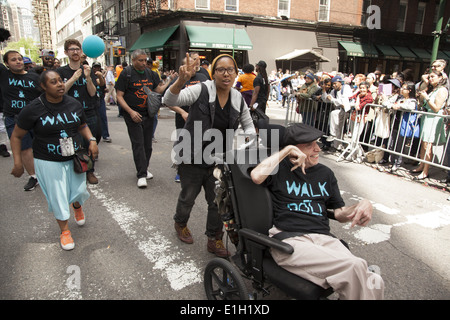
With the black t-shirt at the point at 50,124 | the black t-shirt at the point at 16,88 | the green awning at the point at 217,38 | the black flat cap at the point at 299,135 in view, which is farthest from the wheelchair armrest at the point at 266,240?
the green awning at the point at 217,38

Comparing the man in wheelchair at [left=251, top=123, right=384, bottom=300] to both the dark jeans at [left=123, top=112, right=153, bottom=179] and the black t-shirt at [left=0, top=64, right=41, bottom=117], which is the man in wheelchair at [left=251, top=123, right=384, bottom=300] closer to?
the dark jeans at [left=123, top=112, right=153, bottom=179]

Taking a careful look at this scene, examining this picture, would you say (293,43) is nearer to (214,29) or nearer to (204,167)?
(214,29)

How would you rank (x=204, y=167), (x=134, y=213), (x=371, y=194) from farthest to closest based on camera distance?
1. (x=371, y=194)
2. (x=134, y=213)
3. (x=204, y=167)

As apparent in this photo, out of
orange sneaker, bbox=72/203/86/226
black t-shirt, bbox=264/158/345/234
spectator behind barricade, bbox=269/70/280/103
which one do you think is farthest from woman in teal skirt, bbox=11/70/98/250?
spectator behind barricade, bbox=269/70/280/103

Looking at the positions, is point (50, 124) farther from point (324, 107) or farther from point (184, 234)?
point (324, 107)

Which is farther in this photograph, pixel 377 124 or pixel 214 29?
pixel 214 29

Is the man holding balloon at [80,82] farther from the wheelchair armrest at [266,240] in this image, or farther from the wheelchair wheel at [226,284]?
the wheelchair armrest at [266,240]

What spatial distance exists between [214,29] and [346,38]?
1036cm

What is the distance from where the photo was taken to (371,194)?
207 inches

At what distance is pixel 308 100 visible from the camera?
8.52m

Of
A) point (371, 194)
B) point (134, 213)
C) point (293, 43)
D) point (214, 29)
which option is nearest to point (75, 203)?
point (134, 213)

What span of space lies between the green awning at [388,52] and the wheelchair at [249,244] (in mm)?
26593

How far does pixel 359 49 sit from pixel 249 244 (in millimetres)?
25786
